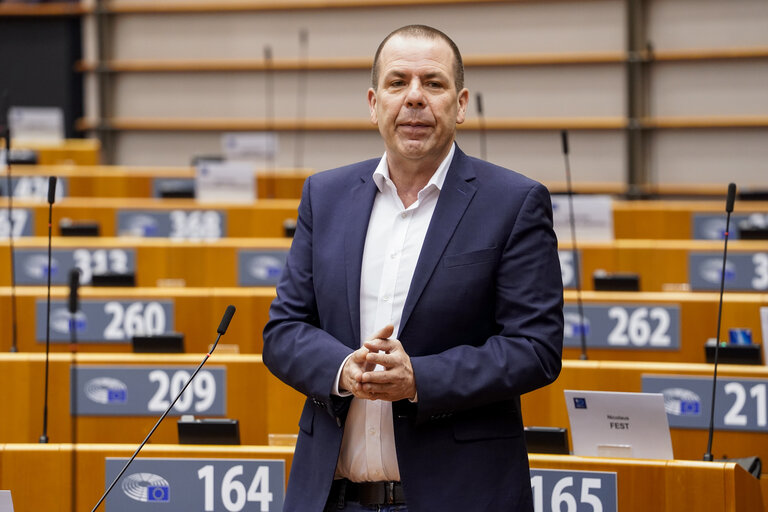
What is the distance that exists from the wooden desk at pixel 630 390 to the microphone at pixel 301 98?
6.64 meters

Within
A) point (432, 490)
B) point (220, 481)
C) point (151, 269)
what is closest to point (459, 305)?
point (432, 490)

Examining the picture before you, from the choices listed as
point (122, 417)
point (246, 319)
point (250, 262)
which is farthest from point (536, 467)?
point (250, 262)

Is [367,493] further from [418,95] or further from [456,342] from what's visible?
[418,95]

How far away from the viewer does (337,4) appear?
33.3 feet

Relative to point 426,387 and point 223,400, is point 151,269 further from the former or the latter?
point 426,387

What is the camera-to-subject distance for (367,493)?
1920 mm

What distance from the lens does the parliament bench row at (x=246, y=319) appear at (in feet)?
16.5

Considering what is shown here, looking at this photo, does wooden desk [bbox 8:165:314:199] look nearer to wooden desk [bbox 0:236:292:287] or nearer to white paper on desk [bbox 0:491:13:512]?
wooden desk [bbox 0:236:292:287]

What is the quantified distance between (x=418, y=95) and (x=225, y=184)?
5843 mm

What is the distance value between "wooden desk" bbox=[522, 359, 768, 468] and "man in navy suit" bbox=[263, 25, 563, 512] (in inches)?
84.3

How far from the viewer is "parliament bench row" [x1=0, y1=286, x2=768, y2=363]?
5.03 metres

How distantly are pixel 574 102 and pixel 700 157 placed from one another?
1.19m

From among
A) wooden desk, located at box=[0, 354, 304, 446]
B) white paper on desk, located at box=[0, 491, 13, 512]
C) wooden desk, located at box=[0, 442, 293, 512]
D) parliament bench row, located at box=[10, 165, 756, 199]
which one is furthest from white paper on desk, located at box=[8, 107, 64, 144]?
white paper on desk, located at box=[0, 491, 13, 512]

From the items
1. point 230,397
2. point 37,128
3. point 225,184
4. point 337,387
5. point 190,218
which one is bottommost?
point 230,397
